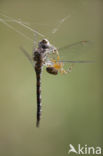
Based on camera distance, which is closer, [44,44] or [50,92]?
[44,44]

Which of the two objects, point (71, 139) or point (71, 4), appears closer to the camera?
point (71, 139)

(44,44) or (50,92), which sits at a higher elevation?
(44,44)

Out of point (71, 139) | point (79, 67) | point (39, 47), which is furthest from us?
point (79, 67)

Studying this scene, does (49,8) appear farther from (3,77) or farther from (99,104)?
(99,104)

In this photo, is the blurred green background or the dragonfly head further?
the blurred green background

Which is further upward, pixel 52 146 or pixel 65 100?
pixel 65 100

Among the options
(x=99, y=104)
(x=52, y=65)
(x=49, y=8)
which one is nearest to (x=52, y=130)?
(x=99, y=104)

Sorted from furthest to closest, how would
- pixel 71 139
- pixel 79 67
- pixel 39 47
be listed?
pixel 79 67, pixel 71 139, pixel 39 47

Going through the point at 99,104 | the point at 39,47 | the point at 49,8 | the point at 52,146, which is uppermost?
the point at 49,8
